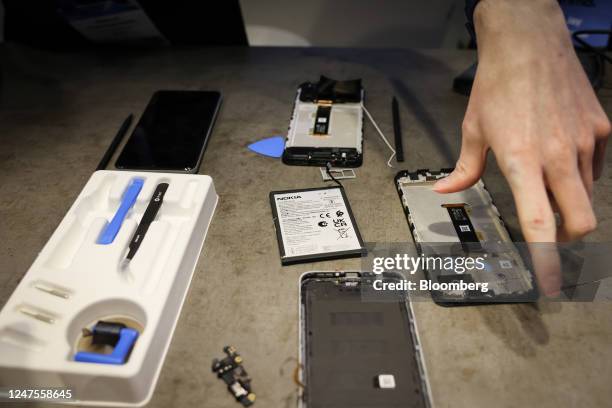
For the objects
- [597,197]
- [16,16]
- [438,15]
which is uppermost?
[438,15]

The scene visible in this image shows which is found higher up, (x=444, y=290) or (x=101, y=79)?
(x=101, y=79)

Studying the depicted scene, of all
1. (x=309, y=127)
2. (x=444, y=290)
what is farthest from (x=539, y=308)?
(x=309, y=127)

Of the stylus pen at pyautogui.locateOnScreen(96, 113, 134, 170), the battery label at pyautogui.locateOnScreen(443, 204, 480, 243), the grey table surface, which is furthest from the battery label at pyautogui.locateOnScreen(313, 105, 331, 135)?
the stylus pen at pyautogui.locateOnScreen(96, 113, 134, 170)

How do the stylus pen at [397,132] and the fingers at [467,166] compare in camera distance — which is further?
the stylus pen at [397,132]

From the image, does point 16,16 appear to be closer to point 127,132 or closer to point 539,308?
point 127,132

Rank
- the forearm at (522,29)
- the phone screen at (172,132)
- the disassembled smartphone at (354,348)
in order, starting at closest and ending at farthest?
the disassembled smartphone at (354,348)
the forearm at (522,29)
the phone screen at (172,132)

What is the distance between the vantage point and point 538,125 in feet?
2.12

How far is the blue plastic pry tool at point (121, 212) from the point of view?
787 millimetres

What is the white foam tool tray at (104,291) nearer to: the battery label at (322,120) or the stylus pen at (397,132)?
the battery label at (322,120)

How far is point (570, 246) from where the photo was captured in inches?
31.9

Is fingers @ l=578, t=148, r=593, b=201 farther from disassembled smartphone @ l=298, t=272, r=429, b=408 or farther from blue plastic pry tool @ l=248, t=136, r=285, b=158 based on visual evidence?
blue plastic pry tool @ l=248, t=136, r=285, b=158

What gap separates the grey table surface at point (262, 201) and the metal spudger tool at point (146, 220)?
12 cm

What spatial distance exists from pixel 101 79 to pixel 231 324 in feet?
3.32

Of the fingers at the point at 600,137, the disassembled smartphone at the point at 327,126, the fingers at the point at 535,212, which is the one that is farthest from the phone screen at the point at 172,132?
the fingers at the point at 600,137
